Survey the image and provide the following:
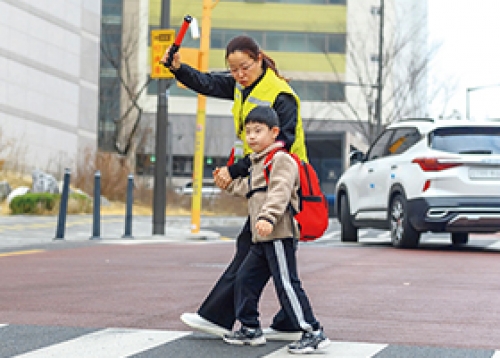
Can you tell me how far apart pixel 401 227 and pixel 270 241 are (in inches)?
375

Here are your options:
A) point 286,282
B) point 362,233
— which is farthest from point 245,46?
point 362,233

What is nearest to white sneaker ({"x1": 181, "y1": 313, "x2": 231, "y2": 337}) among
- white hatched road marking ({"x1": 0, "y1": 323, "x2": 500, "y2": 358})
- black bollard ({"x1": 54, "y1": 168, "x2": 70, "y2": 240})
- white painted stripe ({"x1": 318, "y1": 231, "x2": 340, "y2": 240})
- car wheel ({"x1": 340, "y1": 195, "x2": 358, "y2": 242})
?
white hatched road marking ({"x1": 0, "y1": 323, "x2": 500, "y2": 358})

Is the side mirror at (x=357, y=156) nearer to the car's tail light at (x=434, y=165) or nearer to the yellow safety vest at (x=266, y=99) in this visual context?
the car's tail light at (x=434, y=165)

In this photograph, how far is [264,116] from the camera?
19.6 ft

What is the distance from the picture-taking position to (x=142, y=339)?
20.5 feet

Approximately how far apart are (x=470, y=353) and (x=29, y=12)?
35.9 meters

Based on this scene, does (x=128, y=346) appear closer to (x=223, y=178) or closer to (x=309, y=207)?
(x=223, y=178)

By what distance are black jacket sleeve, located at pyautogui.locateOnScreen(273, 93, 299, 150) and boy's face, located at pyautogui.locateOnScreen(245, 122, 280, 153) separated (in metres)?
0.09

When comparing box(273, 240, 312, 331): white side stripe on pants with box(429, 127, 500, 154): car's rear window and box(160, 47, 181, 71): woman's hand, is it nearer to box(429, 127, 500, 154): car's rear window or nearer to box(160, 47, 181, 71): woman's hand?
box(160, 47, 181, 71): woman's hand

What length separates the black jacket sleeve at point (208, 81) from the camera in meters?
6.42

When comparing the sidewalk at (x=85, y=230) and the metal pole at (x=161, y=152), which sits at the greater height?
the metal pole at (x=161, y=152)

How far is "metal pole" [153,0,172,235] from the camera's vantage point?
19109 mm

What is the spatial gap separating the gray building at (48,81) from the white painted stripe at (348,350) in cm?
2857

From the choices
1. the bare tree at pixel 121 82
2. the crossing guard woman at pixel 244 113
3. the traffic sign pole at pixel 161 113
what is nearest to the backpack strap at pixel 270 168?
the crossing guard woman at pixel 244 113
